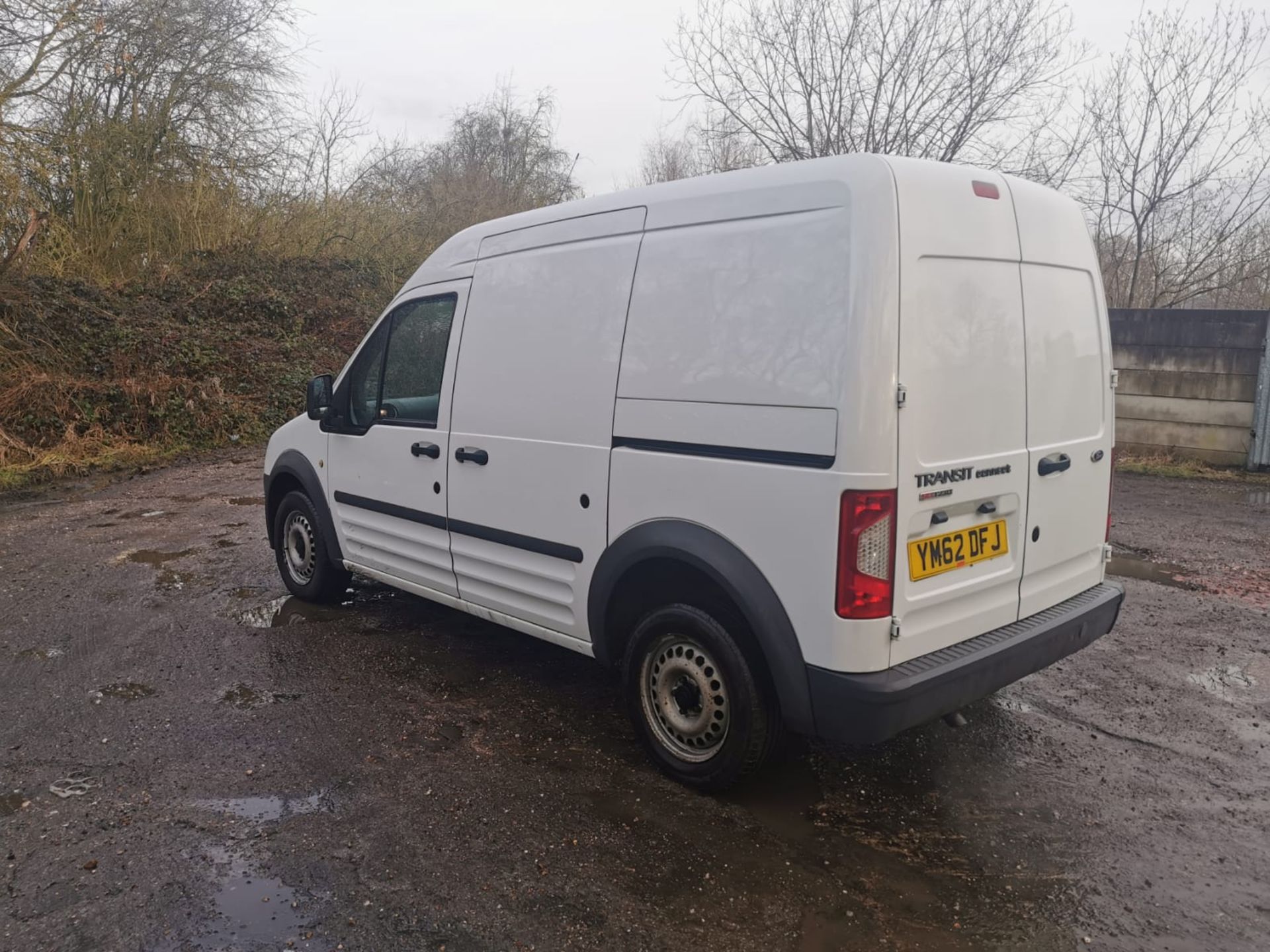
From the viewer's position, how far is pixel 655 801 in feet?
10.7

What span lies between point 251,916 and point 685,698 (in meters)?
1.59

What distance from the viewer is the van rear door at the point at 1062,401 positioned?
3311 mm

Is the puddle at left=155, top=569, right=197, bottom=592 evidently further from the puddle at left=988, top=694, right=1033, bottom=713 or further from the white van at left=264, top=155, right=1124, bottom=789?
the puddle at left=988, top=694, right=1033, bottom=713

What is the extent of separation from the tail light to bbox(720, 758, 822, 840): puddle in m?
0.87

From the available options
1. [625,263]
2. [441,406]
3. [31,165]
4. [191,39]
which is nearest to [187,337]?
[31,165]

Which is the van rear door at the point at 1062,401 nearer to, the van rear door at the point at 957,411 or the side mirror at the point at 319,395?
the van rear door at the point at 957,411

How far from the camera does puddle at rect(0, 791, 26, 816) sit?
3145 mm

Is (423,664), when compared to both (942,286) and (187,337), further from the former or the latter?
(187,337)

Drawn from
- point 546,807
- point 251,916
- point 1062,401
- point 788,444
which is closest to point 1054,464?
point 1062,401

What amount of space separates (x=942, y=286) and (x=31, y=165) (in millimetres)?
13645

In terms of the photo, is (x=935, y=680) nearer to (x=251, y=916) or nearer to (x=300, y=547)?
(x=251, y=916)

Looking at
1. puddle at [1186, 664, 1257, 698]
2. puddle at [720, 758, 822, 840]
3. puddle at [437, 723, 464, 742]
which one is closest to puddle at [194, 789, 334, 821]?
→ puddle at [437, 723, 464, 742]

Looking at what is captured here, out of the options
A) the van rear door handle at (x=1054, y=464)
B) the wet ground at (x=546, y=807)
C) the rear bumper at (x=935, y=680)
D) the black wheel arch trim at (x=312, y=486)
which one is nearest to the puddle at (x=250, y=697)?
the wet ground at (x=546, y=807)

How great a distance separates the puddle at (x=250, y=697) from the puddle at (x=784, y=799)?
7.22ft
